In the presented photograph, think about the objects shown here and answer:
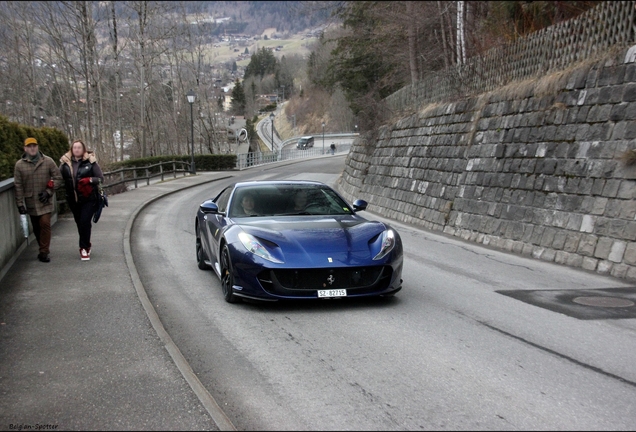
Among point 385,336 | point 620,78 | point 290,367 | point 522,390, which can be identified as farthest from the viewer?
point 620,78

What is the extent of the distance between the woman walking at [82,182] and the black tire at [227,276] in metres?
3.43

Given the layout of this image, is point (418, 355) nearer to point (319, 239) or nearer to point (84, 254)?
point (319, 239)

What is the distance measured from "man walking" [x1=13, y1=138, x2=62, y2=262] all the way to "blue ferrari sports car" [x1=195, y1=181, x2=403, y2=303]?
3257 mm

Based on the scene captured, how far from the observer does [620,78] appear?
11.5 metres

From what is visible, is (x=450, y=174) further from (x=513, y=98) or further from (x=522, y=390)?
(x=522, y=390)

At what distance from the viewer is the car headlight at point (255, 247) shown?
7.12 meters

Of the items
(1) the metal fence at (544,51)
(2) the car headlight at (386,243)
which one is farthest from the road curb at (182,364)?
(1) the metal fence at (544,51)

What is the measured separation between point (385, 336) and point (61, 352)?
9.67 feet

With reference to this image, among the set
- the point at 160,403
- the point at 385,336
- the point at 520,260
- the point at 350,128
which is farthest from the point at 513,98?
the point at 350,128

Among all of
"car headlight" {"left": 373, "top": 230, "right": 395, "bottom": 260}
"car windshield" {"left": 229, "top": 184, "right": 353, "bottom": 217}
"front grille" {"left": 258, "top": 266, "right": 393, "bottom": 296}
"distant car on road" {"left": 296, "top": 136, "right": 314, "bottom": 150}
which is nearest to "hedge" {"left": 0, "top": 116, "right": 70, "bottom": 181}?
"car windshield" {"left": 229, "top": 184, "right": 353, "bottom": 217}

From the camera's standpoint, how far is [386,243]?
7.50m

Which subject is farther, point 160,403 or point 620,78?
point 620,78

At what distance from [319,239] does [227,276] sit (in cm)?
125

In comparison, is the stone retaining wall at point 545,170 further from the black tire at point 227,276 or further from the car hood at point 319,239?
the black tire at point 227,276
